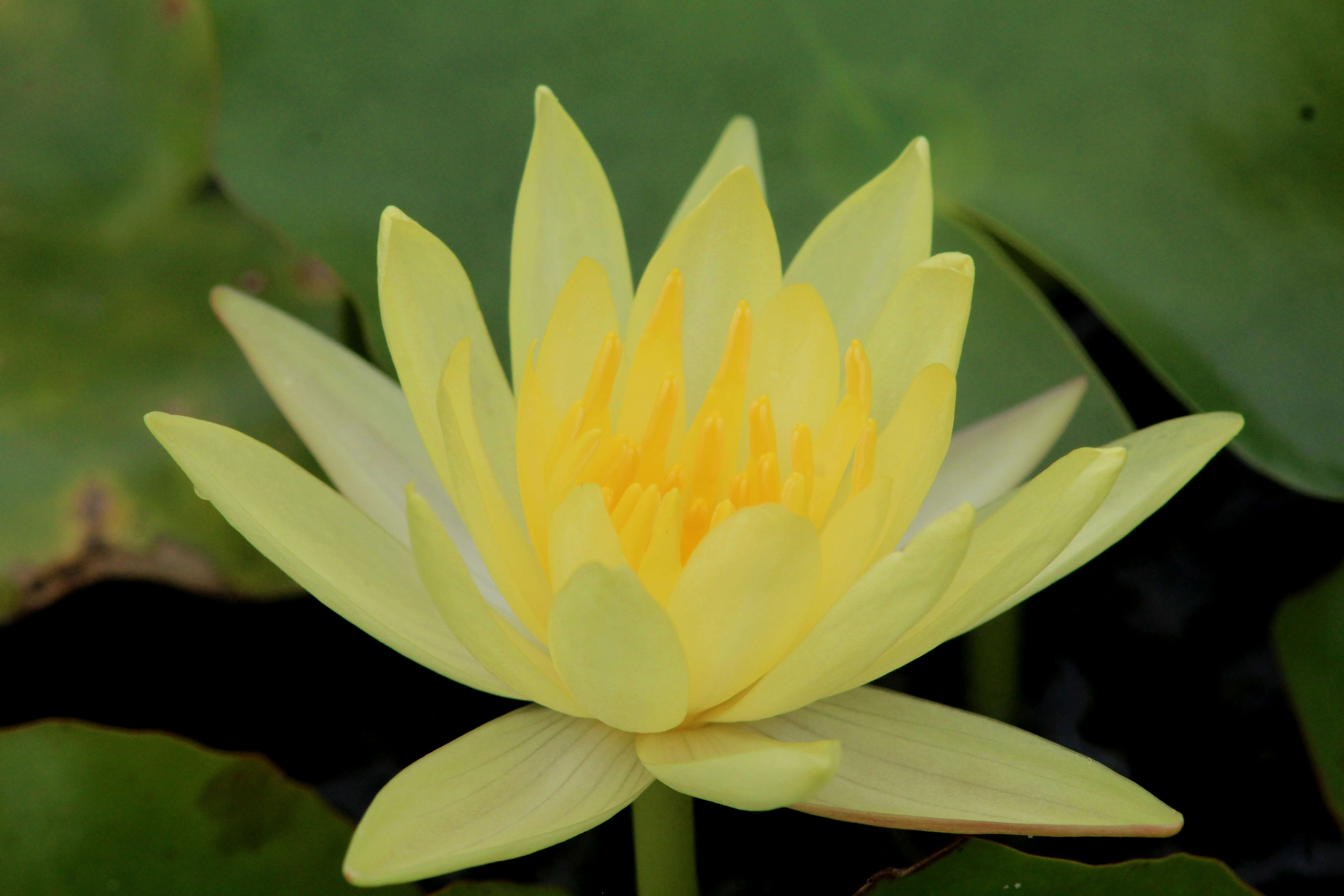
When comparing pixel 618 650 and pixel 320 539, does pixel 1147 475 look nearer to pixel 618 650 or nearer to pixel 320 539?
pixel 618 650

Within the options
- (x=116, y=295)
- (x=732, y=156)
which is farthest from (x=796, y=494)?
(x=116, y=295)

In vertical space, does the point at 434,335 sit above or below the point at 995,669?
above

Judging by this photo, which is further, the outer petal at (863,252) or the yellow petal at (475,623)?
the outer petal at (863,252)

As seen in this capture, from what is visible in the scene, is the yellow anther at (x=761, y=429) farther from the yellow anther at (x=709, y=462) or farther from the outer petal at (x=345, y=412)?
the outer petal at (x=345, y=412)

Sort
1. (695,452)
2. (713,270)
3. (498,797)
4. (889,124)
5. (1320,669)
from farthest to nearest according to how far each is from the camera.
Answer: (889,124), (1320,669), (713,270), (695,452), (498,797)

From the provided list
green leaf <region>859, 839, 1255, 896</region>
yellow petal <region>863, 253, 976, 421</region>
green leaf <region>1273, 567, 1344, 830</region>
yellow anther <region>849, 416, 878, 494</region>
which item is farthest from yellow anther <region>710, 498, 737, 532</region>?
green leaf <region>1273, 567, 1344, 830</region>

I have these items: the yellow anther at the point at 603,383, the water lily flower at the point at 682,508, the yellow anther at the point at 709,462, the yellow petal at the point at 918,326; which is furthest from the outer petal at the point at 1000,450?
the yellow anther at the point at 603,383
